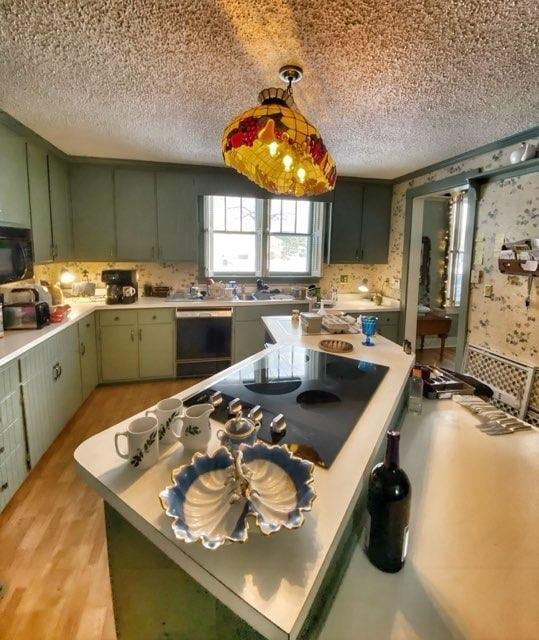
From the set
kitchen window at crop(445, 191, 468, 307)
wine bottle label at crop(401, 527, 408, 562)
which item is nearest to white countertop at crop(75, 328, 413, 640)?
wine bottle label at crop(401, 527, 408, 562)

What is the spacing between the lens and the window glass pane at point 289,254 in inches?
177

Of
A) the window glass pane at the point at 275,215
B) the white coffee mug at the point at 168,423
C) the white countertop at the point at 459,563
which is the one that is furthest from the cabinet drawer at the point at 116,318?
the white countertop at the point at 459,563

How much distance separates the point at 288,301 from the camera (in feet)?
13.0

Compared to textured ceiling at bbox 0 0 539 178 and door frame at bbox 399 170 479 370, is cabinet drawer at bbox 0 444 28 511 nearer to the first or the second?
textured ceiling at bbox 0 0 539 178

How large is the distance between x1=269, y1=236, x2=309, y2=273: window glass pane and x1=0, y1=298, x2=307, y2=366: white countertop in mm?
736

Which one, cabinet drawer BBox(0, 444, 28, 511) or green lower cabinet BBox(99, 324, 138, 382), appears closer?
cabinet drawer BBox(0, 444, 28, 511)

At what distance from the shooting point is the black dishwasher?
3.75 metres

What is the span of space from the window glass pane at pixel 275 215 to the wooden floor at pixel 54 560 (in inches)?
128

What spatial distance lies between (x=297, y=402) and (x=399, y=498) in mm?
550

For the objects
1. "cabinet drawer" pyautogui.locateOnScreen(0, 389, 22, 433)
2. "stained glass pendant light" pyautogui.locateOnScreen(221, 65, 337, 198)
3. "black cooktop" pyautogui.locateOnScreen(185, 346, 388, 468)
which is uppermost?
"stained glass pendant light" pyautogui.locateOnScreen(221, 65, 337, 198)

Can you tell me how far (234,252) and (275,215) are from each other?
72 centimetres

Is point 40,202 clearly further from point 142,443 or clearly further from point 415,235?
point 415,235

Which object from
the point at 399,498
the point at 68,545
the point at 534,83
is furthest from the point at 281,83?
the point at 68,545

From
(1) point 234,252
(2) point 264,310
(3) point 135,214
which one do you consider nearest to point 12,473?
(2) point 264,310
